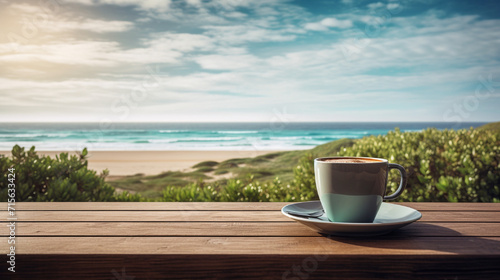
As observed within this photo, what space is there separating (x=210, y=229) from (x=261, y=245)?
0.22 metres

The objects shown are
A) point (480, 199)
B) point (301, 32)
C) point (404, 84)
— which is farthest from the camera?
point (404, 84)

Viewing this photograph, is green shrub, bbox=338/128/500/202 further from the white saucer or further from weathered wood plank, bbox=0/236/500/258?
weathered wood plank, bbox=0/236/500/258

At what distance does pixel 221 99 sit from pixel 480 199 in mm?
30047

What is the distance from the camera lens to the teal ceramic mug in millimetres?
991

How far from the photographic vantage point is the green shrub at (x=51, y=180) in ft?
8.75

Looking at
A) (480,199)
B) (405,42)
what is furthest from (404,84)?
(480,199)

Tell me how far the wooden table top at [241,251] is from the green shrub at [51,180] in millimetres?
1722

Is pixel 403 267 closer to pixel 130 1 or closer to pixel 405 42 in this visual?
pixel 130 1

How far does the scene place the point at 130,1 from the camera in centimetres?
1912

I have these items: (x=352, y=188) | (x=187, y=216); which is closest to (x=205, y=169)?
(x=187, y=216)

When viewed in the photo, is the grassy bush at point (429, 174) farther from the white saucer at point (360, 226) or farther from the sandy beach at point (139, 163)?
the sandy beach at point (139, 163)

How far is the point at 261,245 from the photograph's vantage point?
87cm

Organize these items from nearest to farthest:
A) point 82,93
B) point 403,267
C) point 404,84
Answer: point 403,267
point 82,93
point 404,84

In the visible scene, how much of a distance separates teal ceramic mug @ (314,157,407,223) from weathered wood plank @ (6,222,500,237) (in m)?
0.10
